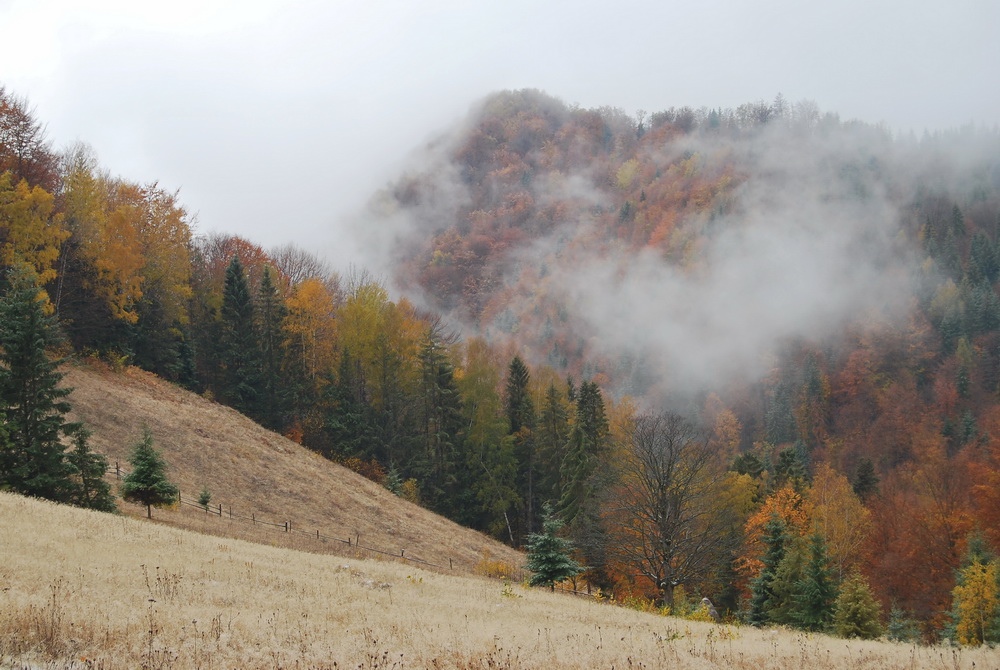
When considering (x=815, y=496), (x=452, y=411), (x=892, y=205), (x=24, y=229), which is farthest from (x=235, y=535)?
(x=892, y=205)

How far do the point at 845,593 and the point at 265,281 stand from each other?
4921cm

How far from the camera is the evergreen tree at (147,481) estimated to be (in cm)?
2567

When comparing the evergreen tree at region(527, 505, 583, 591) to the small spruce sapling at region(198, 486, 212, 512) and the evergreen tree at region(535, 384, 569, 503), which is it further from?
the evergreen tree at region(535, 384, 569, 503)

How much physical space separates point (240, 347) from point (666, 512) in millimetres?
38728

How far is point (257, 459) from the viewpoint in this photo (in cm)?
3925

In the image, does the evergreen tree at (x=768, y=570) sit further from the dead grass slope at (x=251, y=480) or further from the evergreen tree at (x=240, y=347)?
the evergreen tree at (x=240, y=347)

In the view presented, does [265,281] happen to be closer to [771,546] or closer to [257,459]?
[257,459]

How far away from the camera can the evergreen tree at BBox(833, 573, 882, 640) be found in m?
23.5

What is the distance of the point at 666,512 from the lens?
3148cm

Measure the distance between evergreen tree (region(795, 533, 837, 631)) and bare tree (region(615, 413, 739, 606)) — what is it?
4.60 m

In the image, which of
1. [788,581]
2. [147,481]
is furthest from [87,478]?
[788,581]

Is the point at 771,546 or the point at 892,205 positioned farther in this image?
the point at 892,205

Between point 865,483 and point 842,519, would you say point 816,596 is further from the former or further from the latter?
point 865,483

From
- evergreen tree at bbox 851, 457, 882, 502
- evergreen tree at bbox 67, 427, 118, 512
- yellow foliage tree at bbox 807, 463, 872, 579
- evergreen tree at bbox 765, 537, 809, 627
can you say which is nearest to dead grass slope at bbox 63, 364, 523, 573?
evergreen tree at bbox 67, 427, 118, 512
